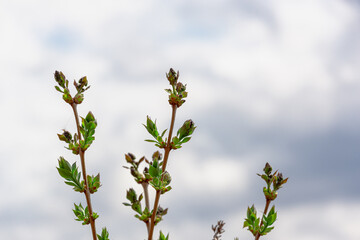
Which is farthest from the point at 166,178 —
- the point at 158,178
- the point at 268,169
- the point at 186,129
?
the point at 268,169

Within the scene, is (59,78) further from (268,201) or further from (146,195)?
(268,201)

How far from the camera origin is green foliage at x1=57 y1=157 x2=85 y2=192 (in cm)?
361

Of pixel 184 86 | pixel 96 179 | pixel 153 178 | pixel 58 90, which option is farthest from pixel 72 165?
pixel 184 86

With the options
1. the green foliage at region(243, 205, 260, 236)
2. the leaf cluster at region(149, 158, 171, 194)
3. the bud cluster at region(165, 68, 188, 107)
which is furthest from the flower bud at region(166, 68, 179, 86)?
the green foliage at region(243, 205, 260, 236)

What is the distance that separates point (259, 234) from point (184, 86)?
4.71ft

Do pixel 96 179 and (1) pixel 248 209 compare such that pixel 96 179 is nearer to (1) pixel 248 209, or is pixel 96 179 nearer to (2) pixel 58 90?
(2) pixel 58 90

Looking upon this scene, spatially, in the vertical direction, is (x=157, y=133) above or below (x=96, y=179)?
above

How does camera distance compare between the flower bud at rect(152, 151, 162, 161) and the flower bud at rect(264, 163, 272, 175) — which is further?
the flower bud at rect(264, 163, 272, 175)

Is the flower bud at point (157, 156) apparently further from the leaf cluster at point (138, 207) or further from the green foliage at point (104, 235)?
the green foliage at point (104, 235)

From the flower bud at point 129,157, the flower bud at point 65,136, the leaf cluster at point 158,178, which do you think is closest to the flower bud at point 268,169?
the leaf cluster at point 158,178

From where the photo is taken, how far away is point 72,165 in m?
3.69

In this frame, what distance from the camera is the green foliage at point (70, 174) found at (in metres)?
3.61

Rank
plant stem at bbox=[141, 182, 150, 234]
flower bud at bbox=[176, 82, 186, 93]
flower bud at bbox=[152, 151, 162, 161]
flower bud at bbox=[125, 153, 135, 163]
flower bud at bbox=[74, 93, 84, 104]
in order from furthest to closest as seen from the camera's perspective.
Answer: flower bud at bbox=[74, 93, 84, 104], flower bud at bbox=[176, 82, 186, 93], flower bud at bbox=[152, 151, 162, 161], plant stem at bbox=[141, 182, 150, 234], flower bud at bbox=[125, 153, 135, 163]

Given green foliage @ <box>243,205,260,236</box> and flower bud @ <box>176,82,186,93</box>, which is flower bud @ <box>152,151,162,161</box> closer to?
flower bud @ <box>176,82,186,93</box>
